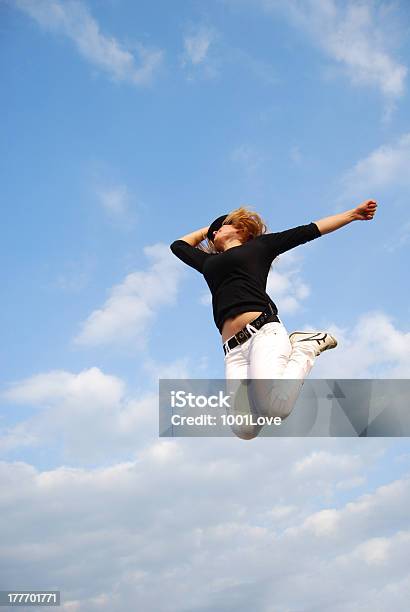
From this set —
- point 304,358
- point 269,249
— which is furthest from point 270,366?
point 269,249

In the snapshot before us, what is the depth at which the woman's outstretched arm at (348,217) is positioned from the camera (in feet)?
24.9

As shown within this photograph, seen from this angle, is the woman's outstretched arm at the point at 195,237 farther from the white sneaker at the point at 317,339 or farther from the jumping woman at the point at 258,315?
the white sneaker at the point at 317,339

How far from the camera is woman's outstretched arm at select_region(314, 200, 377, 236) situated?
7.59 m

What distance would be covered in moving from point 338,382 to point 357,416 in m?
0.57

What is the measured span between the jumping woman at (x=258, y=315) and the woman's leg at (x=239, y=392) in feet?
0.04

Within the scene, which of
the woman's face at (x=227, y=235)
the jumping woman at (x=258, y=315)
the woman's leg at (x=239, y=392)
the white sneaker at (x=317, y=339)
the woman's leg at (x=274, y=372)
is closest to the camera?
the woman's leg at (x=274, y=372)

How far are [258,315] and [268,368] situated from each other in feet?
2.30

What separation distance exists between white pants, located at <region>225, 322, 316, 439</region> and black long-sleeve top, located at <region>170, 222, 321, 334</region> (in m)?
0.35

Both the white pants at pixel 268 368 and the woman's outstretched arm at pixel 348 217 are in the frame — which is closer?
the white pants at pixel 268 368

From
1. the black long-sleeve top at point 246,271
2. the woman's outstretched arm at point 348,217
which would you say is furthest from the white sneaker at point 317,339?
the woman's outstretched arm at point 348,217

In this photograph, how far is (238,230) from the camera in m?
8.37

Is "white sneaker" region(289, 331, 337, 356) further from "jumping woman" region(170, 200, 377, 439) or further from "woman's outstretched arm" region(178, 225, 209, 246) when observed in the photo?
"woman's outstretched arm" region(178, 225, 209, 246)

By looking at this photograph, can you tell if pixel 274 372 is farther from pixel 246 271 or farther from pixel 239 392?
pixel 246 271

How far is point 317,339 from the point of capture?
7.79 metres
